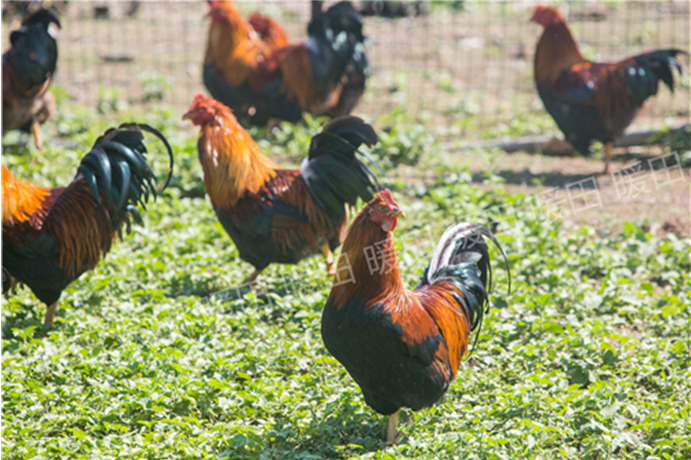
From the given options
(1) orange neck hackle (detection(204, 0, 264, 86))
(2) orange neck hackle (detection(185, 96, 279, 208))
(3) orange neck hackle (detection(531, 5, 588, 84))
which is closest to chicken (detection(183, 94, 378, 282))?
(2) orange neck hackle (detection(185, 96, 279, 208))

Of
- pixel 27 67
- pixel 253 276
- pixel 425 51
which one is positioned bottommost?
pixel 253 276

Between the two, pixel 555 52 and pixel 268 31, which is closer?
pixel 555 52

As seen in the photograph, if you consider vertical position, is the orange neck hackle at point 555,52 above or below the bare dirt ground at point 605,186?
above

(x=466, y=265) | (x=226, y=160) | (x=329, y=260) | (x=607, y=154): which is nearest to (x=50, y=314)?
(x=226, y=160)

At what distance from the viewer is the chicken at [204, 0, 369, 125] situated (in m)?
8.05

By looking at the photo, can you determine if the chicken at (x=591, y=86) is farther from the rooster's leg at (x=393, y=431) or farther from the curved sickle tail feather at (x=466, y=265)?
the rooster's leg at (x=393, y=431)

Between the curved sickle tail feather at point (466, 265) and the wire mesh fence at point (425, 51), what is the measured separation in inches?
197

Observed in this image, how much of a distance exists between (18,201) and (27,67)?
11.0ft

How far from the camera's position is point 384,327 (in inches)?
124

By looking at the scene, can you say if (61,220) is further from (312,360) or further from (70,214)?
(312,360)

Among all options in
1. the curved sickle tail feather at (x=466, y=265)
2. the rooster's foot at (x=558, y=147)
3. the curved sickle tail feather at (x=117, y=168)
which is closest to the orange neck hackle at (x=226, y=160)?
the curved sickle tail feather at (x=117, y=168)

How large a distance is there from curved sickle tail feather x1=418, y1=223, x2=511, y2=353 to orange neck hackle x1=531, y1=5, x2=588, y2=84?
447 centimetres

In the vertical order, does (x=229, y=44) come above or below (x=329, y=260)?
above

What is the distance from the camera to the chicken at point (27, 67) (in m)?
7.01
